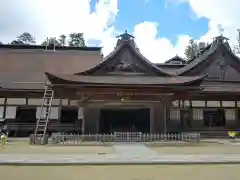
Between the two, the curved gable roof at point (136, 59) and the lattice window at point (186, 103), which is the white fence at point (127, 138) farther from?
the lattice window at point (186, 103)

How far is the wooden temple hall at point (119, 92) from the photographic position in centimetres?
1894

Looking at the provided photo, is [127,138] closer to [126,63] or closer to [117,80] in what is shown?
[117,80]

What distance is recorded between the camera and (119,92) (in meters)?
19.0

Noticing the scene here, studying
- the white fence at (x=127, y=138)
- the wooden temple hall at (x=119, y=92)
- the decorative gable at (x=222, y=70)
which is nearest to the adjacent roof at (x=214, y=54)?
the wooden temple hall at (x=119, y=92)

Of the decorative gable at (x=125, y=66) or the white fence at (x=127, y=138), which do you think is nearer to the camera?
the white fence at (x=127, y=138)

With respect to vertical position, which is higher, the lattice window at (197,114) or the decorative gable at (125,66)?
the decorative gable at (125,66)

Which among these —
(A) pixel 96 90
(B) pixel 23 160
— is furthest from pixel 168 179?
(A) pixel 96 90

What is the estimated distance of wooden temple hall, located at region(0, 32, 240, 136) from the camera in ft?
62.1

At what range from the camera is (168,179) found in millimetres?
7258

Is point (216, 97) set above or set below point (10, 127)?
above

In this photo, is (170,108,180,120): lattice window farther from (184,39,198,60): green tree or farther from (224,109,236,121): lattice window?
(184,39,198,60): green tree

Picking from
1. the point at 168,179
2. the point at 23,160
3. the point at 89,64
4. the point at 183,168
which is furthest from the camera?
the point at 89,64

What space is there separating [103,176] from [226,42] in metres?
23.0

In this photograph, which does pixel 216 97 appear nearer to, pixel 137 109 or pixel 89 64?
pixel 137 109
